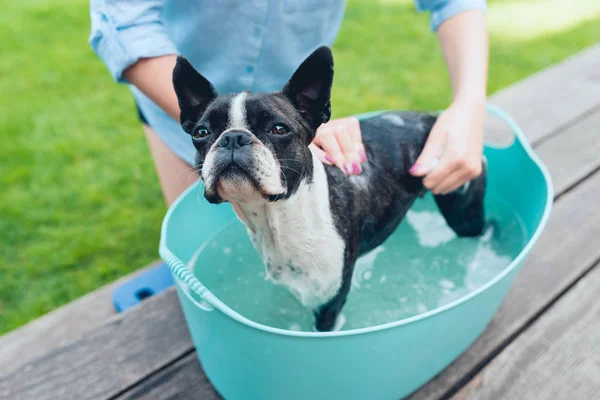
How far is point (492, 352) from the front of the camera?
1.64 metres

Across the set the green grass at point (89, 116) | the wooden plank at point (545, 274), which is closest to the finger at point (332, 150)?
the wooden plank at point (545, 274)

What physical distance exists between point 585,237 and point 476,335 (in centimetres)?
69

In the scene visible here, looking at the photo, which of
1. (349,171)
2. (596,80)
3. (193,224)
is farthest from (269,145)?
(596,80)

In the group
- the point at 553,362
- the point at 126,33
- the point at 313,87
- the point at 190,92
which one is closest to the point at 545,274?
the point at 553,362

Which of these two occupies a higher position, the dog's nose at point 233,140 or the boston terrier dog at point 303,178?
the dog's nose at point 233,140

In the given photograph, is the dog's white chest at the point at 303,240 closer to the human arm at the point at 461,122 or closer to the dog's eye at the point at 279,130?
the dog's eye at the point at 279,130

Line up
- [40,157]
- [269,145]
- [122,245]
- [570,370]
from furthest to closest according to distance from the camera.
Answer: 1. [40,157]
2. [122,245]
3. [570,370]
4. [269,145]

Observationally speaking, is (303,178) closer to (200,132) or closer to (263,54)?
(200,132)

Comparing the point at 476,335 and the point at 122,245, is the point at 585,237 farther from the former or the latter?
the point at 122,245

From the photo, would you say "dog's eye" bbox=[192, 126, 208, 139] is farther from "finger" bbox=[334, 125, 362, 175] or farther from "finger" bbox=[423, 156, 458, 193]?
"finger" bbox=[423, 156, 458, 193]

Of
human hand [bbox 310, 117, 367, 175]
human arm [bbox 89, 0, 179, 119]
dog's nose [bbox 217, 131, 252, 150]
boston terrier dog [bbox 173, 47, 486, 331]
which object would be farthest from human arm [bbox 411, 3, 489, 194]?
human arm [bbox 89, 0, 179, 119]

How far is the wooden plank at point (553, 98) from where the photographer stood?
2680 mm

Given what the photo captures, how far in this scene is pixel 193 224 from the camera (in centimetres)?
197

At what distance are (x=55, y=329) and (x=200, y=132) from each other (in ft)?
3.87
